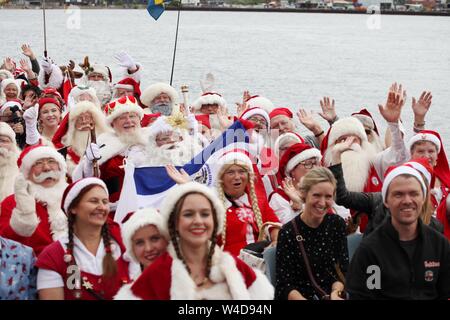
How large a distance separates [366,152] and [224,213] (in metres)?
2.97

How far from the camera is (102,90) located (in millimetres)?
11445

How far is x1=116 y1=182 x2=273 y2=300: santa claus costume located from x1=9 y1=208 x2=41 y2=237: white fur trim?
1578 millimetres

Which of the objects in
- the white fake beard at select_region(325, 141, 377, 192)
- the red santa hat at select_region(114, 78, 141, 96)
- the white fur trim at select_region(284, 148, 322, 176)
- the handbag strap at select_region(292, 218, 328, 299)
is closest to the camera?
the handbag strap at select_region(292, 218, 328, 299)

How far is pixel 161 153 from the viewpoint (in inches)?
300

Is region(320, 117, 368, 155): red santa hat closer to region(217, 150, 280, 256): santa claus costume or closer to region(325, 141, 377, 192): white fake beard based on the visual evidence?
region(325, 141, 377, 192): white fake beard

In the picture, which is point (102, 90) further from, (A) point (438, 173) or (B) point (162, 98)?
(A) point (438, 173)

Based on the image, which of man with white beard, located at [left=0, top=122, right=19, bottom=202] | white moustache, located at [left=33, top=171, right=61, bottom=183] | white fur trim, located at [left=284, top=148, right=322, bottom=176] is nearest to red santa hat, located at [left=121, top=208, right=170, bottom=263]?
white moustache, located at [left=33, top=171, right=61, bottom=183]

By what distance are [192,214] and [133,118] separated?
3.72 metres

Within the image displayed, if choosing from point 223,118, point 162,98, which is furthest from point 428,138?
point 162,98

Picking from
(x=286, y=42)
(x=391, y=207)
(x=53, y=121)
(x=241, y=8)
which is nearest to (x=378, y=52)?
(x=286, y=42)

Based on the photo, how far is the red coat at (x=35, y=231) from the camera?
5703 mm

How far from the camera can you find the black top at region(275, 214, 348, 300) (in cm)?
530

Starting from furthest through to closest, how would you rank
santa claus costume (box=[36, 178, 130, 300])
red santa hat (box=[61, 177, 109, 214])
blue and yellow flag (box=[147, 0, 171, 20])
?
blue and yellow flag (box=[147, 0, 171, 20])
red santa hat (box=[61, 177, 109, 214])
santa claus costume (box=[36, 178, 130, 300])

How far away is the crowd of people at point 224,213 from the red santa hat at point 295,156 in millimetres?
11
